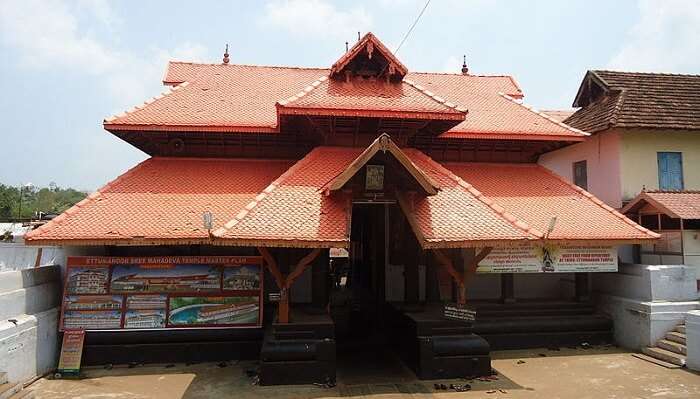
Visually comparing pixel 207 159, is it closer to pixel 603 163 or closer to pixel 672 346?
pixel 672 346

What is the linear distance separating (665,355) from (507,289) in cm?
356

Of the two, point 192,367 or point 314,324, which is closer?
point 314,324

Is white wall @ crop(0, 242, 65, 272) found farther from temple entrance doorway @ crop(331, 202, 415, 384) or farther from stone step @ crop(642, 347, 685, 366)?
stone step @ crop(642, 347, 685, 366)

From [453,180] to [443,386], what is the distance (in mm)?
4385

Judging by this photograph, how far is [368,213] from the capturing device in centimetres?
1438

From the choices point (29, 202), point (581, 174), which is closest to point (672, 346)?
point (581, 174)

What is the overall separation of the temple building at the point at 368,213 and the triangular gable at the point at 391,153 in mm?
30

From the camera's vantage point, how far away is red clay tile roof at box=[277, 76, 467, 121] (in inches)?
401

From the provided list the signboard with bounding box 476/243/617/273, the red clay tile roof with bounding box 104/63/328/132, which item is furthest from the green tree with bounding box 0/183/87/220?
the signboard with bounding box 476/243/617/273

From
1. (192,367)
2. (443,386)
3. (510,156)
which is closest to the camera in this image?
(443,386)

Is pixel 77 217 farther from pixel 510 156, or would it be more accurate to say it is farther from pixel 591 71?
pixel 591 71

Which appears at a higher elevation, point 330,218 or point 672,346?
point 330,218

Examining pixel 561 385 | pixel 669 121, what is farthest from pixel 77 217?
pixel 669 121

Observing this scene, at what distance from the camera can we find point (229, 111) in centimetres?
1216
